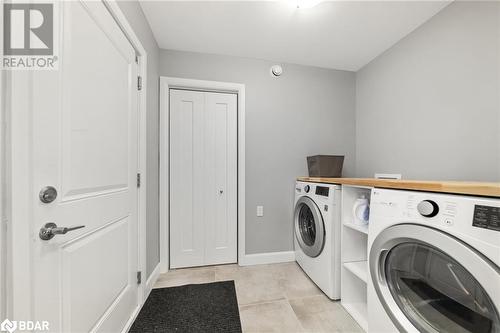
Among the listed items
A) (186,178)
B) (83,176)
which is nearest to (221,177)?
(186,178)

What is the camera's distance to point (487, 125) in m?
1.29

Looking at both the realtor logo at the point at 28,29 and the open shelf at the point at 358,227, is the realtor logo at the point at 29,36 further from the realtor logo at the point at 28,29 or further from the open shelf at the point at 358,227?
the open shelf at the point at 358,227

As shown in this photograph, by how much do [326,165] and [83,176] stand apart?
1.95 metres

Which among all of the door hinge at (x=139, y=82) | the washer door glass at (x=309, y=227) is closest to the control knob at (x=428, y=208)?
the washer door glass at (x=309, y=227)

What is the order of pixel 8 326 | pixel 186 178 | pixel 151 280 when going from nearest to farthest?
pixel 8 326
pixel 151 280
pixel 186 178

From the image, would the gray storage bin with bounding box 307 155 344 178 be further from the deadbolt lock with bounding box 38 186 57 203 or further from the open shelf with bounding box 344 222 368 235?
the deadbolt lock with bounding box 38 186 57 203

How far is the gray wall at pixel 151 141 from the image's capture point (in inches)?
63.5

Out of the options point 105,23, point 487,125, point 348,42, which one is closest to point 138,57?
point 105,23

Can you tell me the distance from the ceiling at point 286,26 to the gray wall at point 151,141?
0.14m

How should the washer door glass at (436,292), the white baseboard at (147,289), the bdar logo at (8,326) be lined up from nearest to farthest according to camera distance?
the bdar logo at (8,326) < the washer door glass at (436,292) < the white baseboard at (147,289)

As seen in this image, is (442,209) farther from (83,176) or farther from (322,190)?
(83,176)

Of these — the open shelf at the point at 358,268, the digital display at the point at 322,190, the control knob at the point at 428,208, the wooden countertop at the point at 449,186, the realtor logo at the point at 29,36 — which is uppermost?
the realtor logo at the point at 29,36

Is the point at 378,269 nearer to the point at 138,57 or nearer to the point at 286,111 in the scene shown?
the point at 286,111

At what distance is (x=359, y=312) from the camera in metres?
1.37
